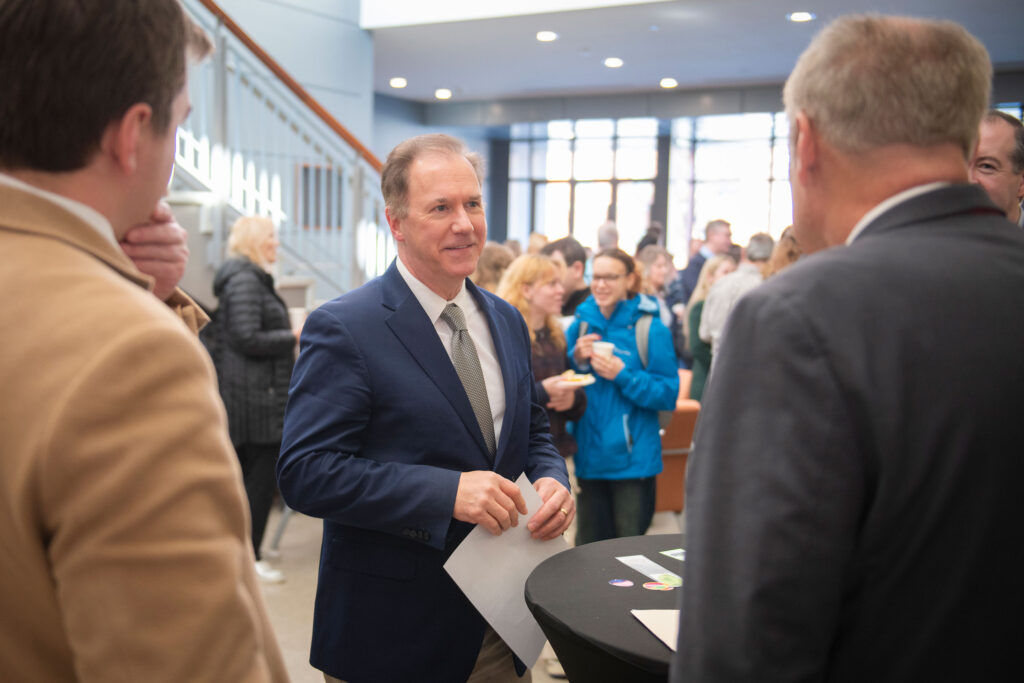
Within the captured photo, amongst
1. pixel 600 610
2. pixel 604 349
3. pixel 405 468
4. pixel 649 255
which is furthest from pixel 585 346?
pixel 649 255

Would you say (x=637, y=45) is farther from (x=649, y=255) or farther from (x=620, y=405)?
(x=620, y=405)

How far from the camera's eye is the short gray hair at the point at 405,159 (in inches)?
80.0

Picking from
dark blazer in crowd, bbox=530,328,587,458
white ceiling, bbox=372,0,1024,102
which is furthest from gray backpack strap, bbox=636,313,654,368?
white ceiling, bbox=372,0,1024,102

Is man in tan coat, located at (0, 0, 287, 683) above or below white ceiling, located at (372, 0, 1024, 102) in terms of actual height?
below

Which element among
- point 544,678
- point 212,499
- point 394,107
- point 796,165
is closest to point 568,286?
point 544,678

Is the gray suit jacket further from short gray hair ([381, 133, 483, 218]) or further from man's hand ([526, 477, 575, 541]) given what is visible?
short gray hair ([381, 133, 483, 218])

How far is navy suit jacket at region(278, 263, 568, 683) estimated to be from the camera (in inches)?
68.7

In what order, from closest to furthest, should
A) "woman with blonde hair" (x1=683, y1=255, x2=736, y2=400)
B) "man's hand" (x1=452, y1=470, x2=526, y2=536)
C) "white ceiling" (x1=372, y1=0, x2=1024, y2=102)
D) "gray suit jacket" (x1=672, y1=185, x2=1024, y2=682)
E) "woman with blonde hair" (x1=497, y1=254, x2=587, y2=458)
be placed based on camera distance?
"gray suit jacket" (x1=672, y1=185, x2=1024, y2=682) < "man's hand" (x1=452, y1=470, x2=526, y2=536) < "woman with blonde hair" (x1=497, y1=254, x2=587, y2=458) < "woman with blonde hair" (x1=683, y1=255, x2=736, y2=400) < "white ceiling" (x1=372, y1=0, x2=1024, y2=102)

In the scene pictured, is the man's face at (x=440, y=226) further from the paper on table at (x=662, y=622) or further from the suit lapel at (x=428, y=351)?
the paper on table at (x=662, y=622)

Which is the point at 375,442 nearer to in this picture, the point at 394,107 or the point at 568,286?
the point at 568,286

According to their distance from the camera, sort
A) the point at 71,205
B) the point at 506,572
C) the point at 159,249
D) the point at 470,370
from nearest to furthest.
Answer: the point at 71,205 < the point at 159,249 < the point at 506,572 < the point at 470,370

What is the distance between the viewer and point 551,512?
1.88m

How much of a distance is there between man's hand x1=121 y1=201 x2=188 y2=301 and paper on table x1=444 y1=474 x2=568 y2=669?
0.81 meters

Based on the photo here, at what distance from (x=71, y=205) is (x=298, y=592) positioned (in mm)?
3694
